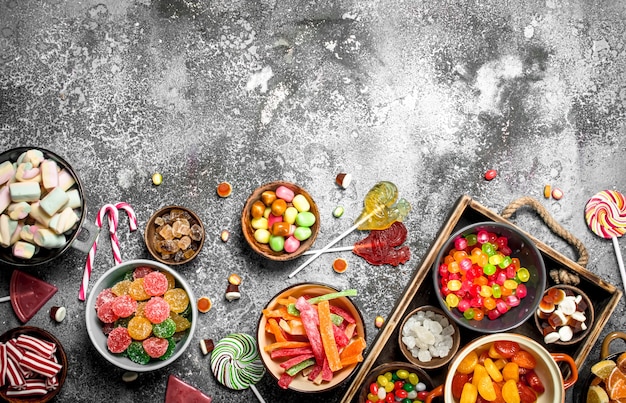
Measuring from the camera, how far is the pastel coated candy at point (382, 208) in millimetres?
2527

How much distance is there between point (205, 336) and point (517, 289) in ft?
4.24

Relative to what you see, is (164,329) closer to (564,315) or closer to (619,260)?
(564,315)

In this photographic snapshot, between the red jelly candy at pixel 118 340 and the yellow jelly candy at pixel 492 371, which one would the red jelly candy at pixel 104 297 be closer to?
the red jelly candy at pixel 118 340

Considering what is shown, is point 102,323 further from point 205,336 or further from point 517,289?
point 517,289

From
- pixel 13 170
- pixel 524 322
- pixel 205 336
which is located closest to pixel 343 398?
pixel 205 336

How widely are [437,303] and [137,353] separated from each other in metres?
1.20

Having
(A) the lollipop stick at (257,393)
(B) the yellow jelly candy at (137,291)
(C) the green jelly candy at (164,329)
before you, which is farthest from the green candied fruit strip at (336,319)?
(B) the yellow jelly candy at (137,291)

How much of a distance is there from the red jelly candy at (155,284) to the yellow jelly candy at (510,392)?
1318 mm

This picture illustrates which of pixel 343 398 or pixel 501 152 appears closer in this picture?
pixel 343 398

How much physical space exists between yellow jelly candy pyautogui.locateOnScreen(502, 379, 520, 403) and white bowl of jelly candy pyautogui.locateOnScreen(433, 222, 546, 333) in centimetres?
21

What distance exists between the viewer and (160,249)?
2.43 metres

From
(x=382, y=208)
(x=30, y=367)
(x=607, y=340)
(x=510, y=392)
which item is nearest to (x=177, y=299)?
(x=30, y=367)

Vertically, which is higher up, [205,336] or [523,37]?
[523,37]

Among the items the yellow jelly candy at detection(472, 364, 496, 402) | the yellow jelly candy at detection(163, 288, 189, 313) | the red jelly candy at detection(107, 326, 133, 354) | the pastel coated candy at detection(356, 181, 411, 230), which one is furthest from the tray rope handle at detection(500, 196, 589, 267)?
the red jelly candy at detection(107, 326, 133, 354)
